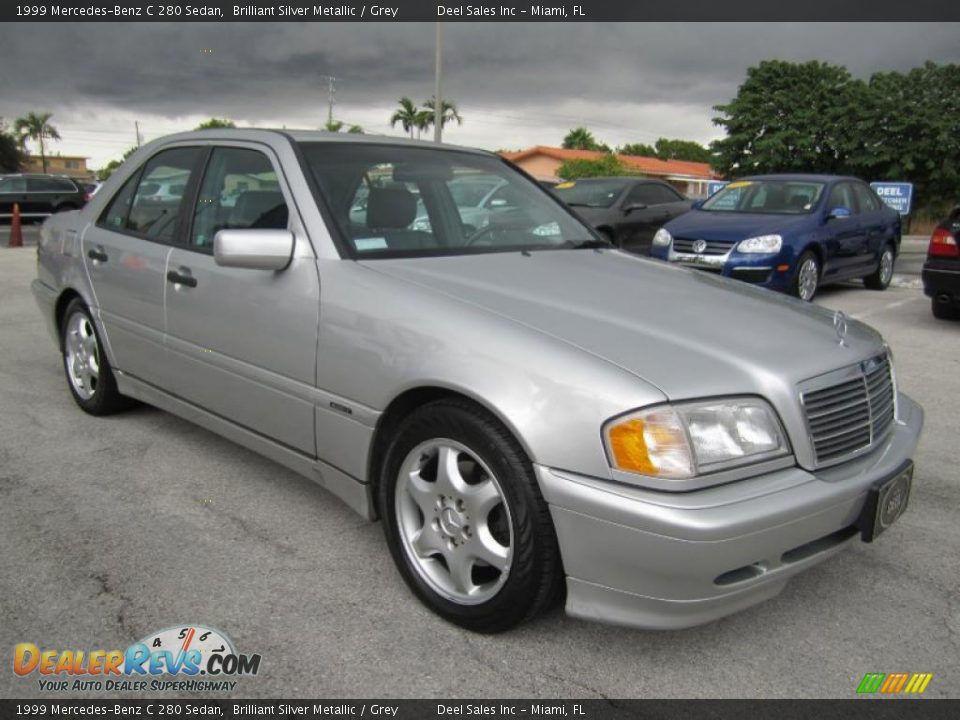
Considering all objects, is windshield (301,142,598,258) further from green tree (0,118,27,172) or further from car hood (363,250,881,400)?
green tree (0,118,27,172)

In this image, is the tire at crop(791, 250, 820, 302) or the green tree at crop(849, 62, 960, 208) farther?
the green tree at crop(849, 62, 960, 208)

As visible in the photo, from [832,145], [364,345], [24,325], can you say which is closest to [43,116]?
[832,145]

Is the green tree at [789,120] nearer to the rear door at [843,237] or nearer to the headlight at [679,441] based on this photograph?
the rear door at [843,237]

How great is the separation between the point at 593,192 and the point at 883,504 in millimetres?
9746

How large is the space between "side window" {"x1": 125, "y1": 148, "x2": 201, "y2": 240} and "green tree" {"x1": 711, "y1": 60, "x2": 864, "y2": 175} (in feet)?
117

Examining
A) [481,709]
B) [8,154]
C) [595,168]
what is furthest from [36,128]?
[481,709]

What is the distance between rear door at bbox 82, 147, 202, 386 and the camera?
12.1 ft

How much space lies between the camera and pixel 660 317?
263cm

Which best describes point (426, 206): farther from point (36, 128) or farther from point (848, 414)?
point (36, 128)

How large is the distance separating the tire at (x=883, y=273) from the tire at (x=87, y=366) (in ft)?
30.2

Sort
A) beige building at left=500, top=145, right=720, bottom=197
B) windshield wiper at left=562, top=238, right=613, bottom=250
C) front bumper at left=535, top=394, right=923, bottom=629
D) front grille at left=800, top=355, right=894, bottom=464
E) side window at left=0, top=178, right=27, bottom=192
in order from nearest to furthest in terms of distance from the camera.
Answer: front bumper at left=535, top=394, right=923, bottom=629
front grille at left=800, top=355, right=894, bottom=464
windshield wiper at left=562, top=238, right=613, bottom=250
side window at left=0, top=178, right=27, bottom=192
beige building at left=500, top=145, right=720, bottom=197

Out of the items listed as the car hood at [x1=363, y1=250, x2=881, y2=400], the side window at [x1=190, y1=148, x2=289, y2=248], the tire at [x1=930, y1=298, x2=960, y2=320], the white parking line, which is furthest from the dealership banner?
the tire at [x1=930, y1=298, x2=960, y2=320]

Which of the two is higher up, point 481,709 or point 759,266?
point 759,266

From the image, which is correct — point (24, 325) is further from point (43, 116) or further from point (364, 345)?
point (43, 116)
